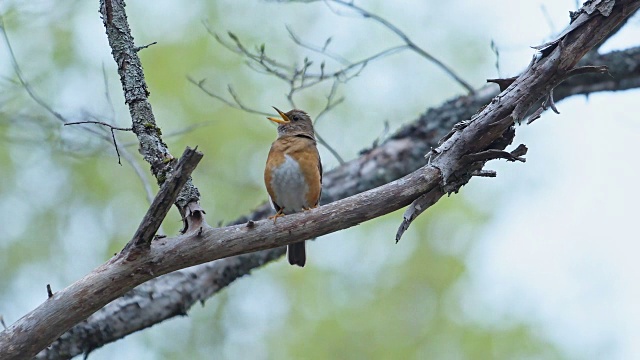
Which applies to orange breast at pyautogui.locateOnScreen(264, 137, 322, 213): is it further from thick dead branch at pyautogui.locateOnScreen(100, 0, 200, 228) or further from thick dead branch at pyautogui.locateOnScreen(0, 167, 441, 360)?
thick dead branch at pyautogui.locateOnScreen(0, 167, 441, 360)

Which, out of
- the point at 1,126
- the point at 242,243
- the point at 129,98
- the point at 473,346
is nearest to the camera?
the point at 242,243

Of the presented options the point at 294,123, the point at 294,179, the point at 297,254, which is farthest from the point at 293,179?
the point at 294,123

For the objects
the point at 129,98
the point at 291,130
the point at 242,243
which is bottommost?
the point at 242,243

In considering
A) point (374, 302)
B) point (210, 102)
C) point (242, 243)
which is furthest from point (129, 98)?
point (374, 302)

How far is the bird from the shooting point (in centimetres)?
589

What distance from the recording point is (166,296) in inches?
224

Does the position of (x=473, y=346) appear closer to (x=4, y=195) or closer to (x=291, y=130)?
(x=291, y=130)

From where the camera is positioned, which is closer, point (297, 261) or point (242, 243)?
point (242, 243)

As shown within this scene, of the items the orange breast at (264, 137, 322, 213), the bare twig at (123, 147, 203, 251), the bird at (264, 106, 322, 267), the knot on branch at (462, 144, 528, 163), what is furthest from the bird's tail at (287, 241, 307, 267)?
the bare twig at (123, 147, 203, 251)

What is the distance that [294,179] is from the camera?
231 inches

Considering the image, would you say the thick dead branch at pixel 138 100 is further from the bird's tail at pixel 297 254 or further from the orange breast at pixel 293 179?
the bird's tail at pixel 297 254

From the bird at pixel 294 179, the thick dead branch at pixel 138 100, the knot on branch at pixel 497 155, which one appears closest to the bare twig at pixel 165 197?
the thick dead branch at pixel 138 100

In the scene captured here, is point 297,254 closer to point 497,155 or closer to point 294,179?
point 294,179

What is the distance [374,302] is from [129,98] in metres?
5.58
